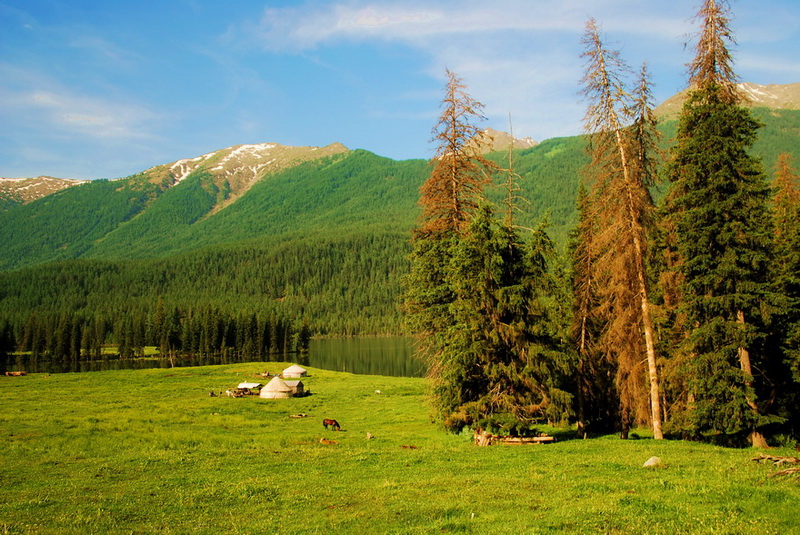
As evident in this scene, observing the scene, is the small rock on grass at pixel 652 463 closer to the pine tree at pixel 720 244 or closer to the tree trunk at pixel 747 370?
the pine tree at pixel 720 244

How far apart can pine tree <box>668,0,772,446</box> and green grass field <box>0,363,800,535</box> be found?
255 cm

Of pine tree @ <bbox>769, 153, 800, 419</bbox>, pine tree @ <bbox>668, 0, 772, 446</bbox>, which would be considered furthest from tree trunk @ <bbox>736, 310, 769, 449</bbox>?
pine tree @ <bbox>769, 153, 800, 419</bbox>

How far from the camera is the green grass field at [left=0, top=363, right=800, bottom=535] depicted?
34.4ft

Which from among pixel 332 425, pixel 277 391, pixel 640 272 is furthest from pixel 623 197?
pixel 277 391

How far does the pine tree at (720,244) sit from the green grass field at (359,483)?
2547 mm

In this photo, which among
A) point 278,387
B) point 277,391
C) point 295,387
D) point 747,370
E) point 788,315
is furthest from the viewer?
point 295,387

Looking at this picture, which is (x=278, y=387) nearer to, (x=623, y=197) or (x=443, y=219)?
(x=443, y=219)

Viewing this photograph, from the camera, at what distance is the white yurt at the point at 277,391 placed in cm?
5284

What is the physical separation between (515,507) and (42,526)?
36.5 feet

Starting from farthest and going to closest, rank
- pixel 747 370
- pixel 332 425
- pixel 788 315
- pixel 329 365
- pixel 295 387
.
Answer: pixel 329 365
pixel 295 387
pixel 332 425
pixel 788 315
pixel 747 370

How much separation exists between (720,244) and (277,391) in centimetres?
4414

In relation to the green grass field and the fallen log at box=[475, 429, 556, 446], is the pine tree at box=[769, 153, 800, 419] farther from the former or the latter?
the fallen log at box=[475, 429, 556, 446]

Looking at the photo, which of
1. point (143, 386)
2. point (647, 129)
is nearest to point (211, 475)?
point (647, 129)

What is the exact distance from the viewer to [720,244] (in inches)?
838
